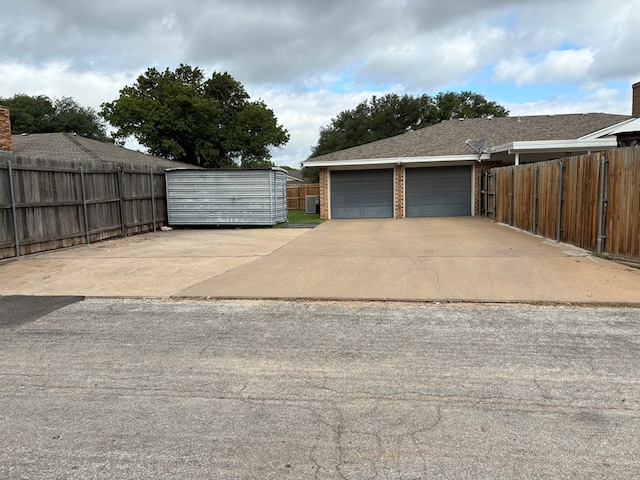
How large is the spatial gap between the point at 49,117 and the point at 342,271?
42718 mm

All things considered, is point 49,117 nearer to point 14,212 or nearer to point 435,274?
point 14,212

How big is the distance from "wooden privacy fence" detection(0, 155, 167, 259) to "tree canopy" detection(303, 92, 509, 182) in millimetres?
30853

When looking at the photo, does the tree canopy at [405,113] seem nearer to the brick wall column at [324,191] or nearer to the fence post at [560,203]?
the brick wall column at [324,191]

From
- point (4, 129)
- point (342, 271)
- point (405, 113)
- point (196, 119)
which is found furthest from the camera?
point (405, 113)

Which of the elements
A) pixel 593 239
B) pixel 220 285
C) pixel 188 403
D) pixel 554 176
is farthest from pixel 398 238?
pixel 188 403

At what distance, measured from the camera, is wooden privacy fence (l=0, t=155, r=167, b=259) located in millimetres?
10914

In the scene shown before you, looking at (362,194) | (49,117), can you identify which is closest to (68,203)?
(362,194)

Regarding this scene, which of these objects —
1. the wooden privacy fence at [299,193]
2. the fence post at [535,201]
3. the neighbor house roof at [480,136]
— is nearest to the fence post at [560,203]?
the fence post at [535,201]

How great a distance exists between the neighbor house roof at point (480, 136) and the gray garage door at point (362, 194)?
1.06 m

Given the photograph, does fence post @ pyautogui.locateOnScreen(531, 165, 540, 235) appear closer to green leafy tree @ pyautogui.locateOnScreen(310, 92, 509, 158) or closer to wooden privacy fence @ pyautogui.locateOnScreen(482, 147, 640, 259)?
wooden privacy fence @ pyautogui.locateOnScreen(482, 147, 640, 259)

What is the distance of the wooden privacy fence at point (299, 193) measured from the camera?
102 ft

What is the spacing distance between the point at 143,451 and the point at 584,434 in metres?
2.83

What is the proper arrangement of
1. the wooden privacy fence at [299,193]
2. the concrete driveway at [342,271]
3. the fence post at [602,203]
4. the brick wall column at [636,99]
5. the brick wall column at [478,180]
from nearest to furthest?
1. the concrete driveway at [342,271]
2. the fence post at [602,203]
3. the brick wall column at [636,99]
4. the brick wall column at [478,180]
5. the wooden privacy fence at [299,193]

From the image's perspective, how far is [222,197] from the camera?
18656mm
